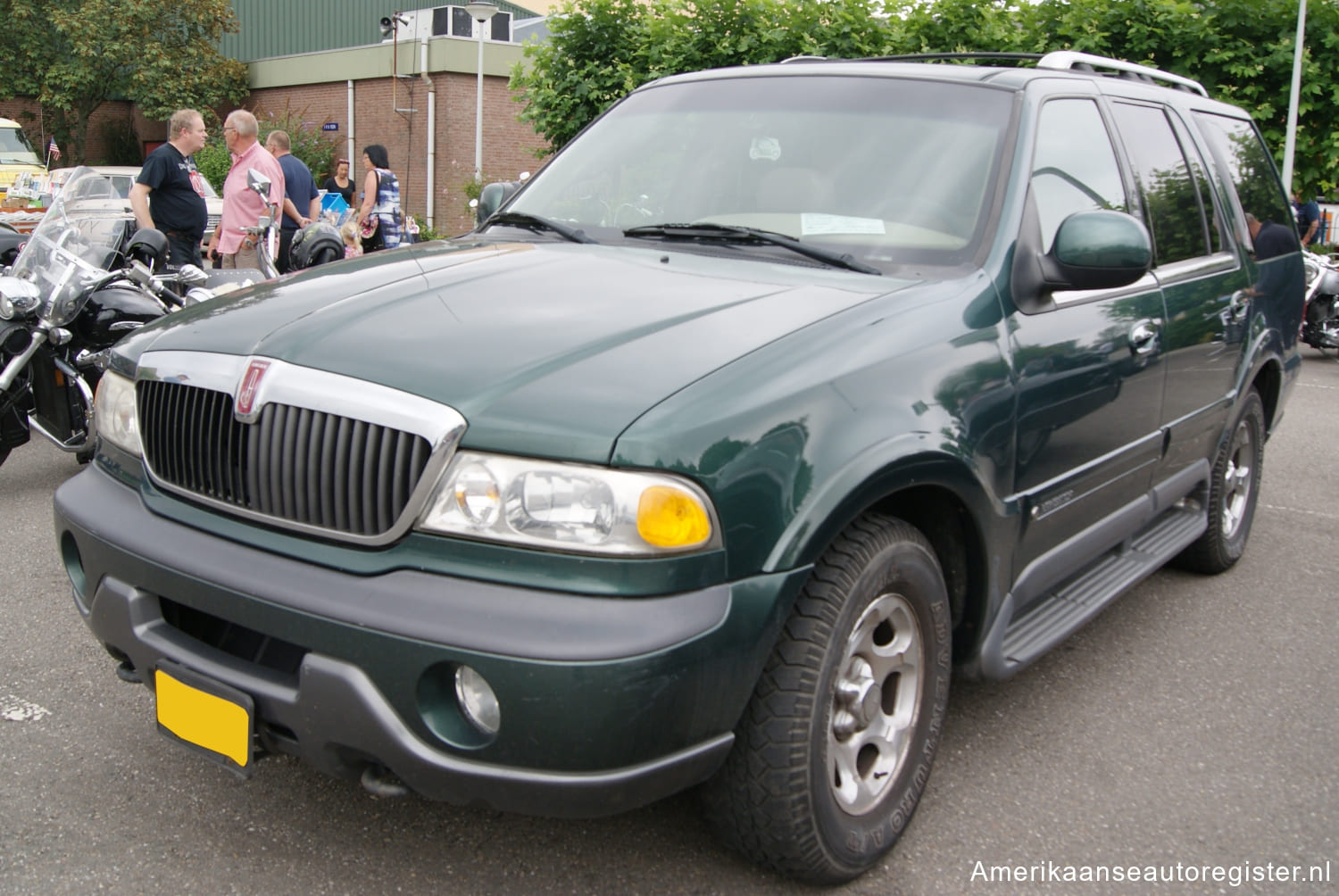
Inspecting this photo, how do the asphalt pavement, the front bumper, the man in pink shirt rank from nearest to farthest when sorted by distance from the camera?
the front bumper, the asphalt pavement, the man in pink shirt

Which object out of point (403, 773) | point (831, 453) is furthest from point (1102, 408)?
point (403, 773)

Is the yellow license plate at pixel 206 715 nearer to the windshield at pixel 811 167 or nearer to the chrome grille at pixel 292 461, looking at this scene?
the chrome grille at pixel 292 461

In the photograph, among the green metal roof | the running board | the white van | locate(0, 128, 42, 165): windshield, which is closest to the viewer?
the running board

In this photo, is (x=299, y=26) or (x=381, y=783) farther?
(x=299, y=26)

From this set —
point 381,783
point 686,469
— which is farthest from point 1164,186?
point 381,783

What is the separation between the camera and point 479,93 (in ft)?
86.3

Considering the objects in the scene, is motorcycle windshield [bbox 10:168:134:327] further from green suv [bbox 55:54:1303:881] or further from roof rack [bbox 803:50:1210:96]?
roof rack [bbox 803:50:1210:96]

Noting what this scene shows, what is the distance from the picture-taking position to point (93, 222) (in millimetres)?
6309

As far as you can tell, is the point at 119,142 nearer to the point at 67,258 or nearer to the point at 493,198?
the point at 67,258

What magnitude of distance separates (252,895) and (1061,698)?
93.4 inches

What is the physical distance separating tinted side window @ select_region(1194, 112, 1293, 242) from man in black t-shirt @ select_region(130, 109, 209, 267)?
625 cm

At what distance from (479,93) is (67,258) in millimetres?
21743

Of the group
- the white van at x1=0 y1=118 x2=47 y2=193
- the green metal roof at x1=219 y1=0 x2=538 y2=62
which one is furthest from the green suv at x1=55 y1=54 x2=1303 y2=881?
the green metal roof at x1=219 y1=0 x2=538 y2=62

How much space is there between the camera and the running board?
303 centimetres
